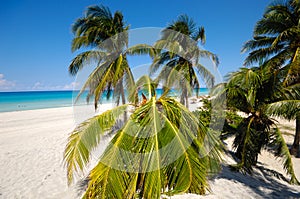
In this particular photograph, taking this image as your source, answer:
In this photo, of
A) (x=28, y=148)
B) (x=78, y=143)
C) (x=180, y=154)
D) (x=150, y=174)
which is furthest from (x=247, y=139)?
(x=28, y=148)

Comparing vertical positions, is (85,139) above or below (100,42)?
below

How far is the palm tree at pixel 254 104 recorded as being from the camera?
18.4ft

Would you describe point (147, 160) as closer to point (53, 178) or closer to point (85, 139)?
point (85, 139)

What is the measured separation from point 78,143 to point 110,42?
238 inches

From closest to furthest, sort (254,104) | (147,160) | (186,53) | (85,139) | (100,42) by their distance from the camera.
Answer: (147,160) < (85,139) < (254,104) < (100,42) < (186,53)

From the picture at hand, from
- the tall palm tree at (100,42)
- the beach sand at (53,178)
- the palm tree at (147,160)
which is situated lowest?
the beach sand at (53,178)

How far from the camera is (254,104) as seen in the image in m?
6.14

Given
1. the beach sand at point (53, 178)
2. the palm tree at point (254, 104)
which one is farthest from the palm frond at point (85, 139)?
the palm tree at point (254, 104)

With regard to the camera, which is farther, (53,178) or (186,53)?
(186,53)

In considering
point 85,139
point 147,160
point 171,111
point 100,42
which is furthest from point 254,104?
point 100,42

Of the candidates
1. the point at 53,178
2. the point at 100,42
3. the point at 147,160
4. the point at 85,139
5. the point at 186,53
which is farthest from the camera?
the point at 186,53

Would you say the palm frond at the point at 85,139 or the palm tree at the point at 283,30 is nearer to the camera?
the palm frond at the point at 85,139

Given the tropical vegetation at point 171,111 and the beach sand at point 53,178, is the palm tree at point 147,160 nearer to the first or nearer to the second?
the tropical vegetation at point 171,111

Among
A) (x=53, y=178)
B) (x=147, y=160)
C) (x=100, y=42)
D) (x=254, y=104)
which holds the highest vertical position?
(x=100, y=42)
